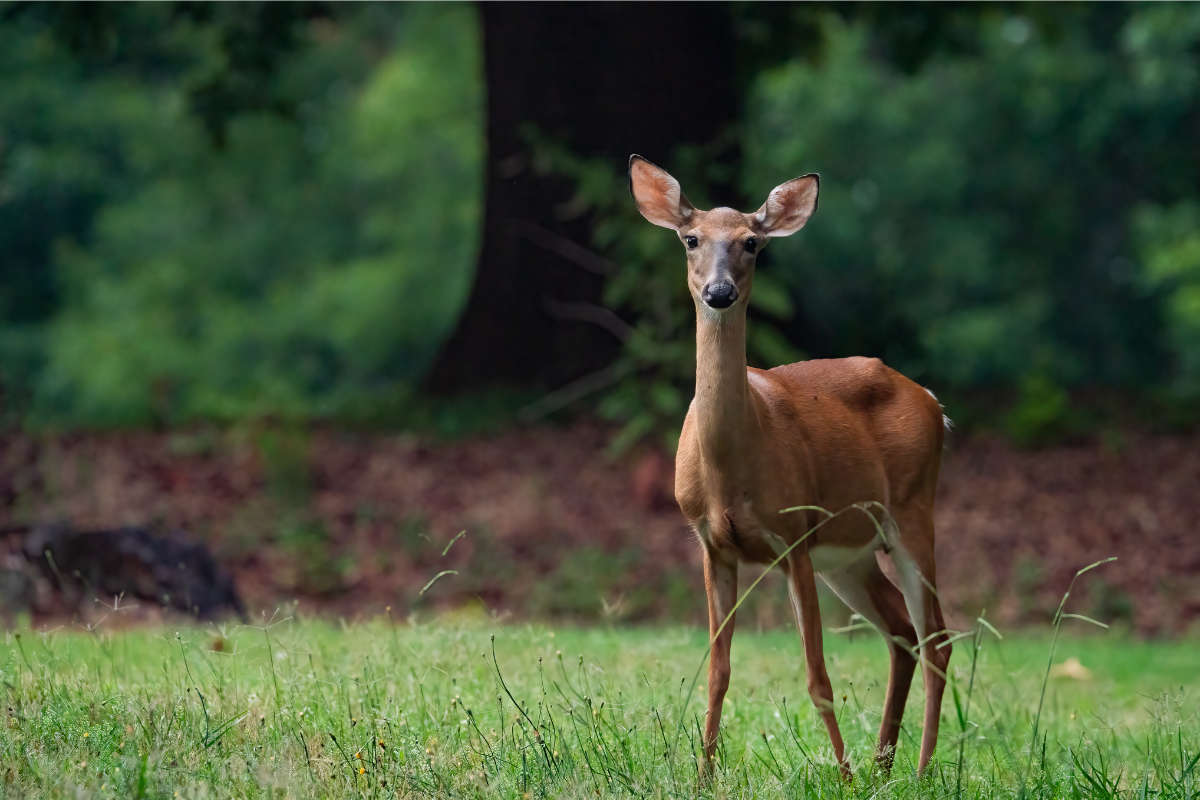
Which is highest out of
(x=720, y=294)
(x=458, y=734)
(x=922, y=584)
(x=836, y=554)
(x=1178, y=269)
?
(x=720, y=294)

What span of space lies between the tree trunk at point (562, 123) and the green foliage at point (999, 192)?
5.27 metres

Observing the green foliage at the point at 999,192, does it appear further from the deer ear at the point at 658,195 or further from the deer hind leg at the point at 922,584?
the deer ear at the point at 658,195

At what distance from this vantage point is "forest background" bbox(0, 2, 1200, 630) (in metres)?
9.80

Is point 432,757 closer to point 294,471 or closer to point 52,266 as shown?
point 294,471

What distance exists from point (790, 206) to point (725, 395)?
0.59 meters

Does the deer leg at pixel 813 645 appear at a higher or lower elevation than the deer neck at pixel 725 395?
lower

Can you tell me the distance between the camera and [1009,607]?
8.95 metres

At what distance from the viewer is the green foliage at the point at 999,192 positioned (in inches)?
678

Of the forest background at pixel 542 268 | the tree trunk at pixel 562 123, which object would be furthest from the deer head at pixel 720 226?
the tree trunk at pixel 562 123

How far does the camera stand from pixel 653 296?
9.49 metres

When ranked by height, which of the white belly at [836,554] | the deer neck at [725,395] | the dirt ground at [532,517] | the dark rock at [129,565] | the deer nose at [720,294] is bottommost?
the dirt ground at [532,517]

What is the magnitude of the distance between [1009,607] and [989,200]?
1236 cm

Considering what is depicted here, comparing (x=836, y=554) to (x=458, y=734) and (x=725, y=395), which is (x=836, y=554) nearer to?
(x=725, y=395)

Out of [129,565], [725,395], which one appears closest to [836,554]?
[725,395]
